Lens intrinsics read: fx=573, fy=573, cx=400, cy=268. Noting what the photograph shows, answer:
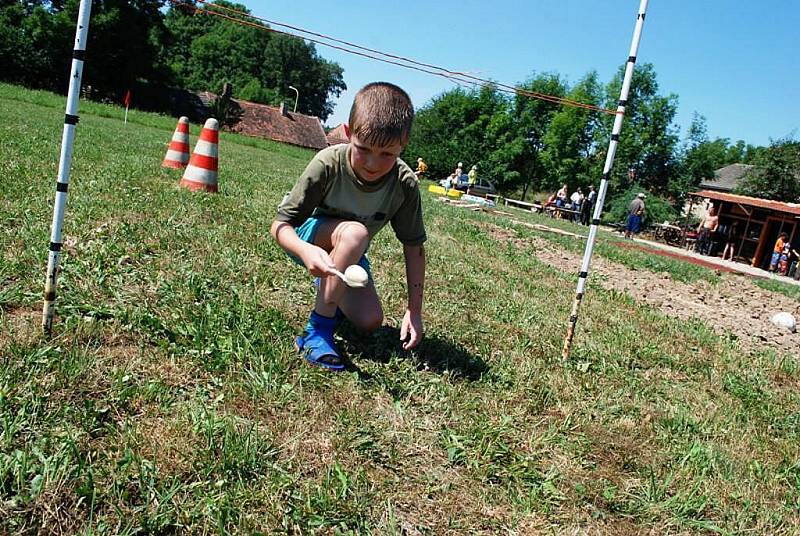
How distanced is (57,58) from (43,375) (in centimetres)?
4570

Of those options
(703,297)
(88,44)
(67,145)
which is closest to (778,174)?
(703,297)

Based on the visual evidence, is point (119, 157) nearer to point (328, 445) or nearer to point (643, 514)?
point (328, 445)

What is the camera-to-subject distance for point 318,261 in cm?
230

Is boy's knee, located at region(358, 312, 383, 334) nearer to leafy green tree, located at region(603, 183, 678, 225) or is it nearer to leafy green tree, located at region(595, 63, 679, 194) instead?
leafy green tree, located at region(603, 183, 678, 225)

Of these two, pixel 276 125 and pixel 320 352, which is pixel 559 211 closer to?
pixel 320 352

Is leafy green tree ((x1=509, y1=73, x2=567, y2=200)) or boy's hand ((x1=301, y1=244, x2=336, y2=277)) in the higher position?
leafy green tree ((x1=509, y1=73, x2=567, y2=200))

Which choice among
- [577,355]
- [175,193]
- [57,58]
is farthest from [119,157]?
[57,58]

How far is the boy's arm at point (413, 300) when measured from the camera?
2805 millimetres

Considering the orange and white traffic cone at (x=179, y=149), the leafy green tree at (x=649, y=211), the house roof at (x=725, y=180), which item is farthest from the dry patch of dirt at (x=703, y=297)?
the house roof at (x=725, y=180)

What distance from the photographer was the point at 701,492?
2.24 metres

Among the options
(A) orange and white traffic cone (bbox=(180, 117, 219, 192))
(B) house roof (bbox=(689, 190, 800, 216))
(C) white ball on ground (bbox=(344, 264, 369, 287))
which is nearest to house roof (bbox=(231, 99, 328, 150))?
(B) house roof (bbox=(689, 190, 800, 216))

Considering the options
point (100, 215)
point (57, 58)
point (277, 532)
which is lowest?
point (277, 532)

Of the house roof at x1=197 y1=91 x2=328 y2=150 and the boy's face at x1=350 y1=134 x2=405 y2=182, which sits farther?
the house roof at x1=197 y1=91 x2=328 y2=150

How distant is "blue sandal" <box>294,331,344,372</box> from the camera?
260cm
